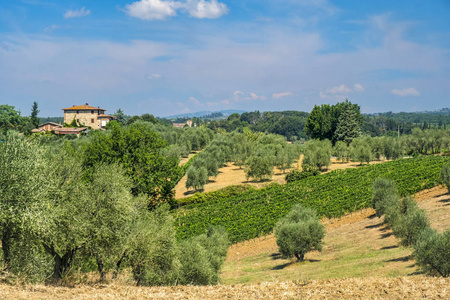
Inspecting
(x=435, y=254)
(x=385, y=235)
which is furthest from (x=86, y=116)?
(x=435, y=254)

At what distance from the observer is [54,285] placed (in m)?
16.4

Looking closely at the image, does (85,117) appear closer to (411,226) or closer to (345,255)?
(345,255)

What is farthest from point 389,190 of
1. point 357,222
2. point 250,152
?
point 250,152

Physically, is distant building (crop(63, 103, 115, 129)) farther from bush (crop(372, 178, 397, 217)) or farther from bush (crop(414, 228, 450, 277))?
bush (crop(414, 228, 450, 277))

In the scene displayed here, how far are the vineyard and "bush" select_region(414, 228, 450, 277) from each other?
2611 centimetres

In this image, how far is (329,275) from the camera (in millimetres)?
25891

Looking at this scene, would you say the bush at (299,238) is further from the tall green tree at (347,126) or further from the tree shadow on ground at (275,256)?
the tall green tree at (347,126)

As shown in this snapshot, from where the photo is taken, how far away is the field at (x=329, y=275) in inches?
583

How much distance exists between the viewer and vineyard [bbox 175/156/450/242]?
4981cm

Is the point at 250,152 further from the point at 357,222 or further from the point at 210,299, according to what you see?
the point at 210,299

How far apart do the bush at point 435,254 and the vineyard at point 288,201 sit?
2611 centimetres

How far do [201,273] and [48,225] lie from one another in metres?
10.4

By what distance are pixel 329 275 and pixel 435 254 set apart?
7147mm

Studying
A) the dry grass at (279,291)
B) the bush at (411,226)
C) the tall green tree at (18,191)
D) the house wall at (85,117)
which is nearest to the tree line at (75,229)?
the tall green tree at (18,191)
